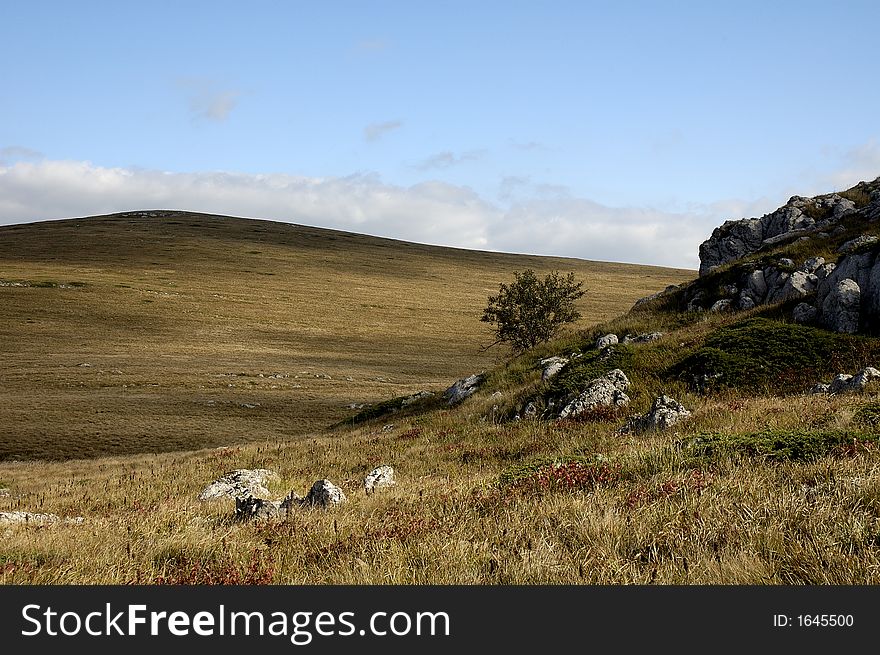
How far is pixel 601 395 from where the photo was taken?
54.3 ft

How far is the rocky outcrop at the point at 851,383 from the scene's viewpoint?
12820 millimetres

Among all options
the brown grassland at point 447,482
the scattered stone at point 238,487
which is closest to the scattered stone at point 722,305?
the brown grassland at point 447,482

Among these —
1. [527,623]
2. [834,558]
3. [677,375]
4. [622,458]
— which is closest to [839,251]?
[677,375]

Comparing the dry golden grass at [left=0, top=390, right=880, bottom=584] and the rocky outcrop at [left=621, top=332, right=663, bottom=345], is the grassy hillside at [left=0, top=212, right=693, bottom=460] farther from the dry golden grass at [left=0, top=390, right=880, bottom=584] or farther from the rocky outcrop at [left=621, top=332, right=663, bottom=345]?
the dry golden grass at [left=0, top=390, right=880, bottom=584]

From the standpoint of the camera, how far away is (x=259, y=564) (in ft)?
19.2

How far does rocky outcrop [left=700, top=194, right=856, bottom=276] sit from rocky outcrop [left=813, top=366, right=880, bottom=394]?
18.4m

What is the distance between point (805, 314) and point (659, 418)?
396 inches

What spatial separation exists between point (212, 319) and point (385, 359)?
97.9ft

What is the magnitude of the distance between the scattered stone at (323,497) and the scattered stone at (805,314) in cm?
1623

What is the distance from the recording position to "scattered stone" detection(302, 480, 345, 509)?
340 inches

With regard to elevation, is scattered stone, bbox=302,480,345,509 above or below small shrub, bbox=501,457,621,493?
→ below

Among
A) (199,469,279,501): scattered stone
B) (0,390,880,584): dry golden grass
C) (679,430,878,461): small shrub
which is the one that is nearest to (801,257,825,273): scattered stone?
(0,390,880,584): dry golden grass

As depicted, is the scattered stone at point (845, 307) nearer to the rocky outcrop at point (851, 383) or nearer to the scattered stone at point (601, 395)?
the rocky outcrop at point (851, 383)

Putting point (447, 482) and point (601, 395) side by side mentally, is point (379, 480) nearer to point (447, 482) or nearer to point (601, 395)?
point (447, 482)
